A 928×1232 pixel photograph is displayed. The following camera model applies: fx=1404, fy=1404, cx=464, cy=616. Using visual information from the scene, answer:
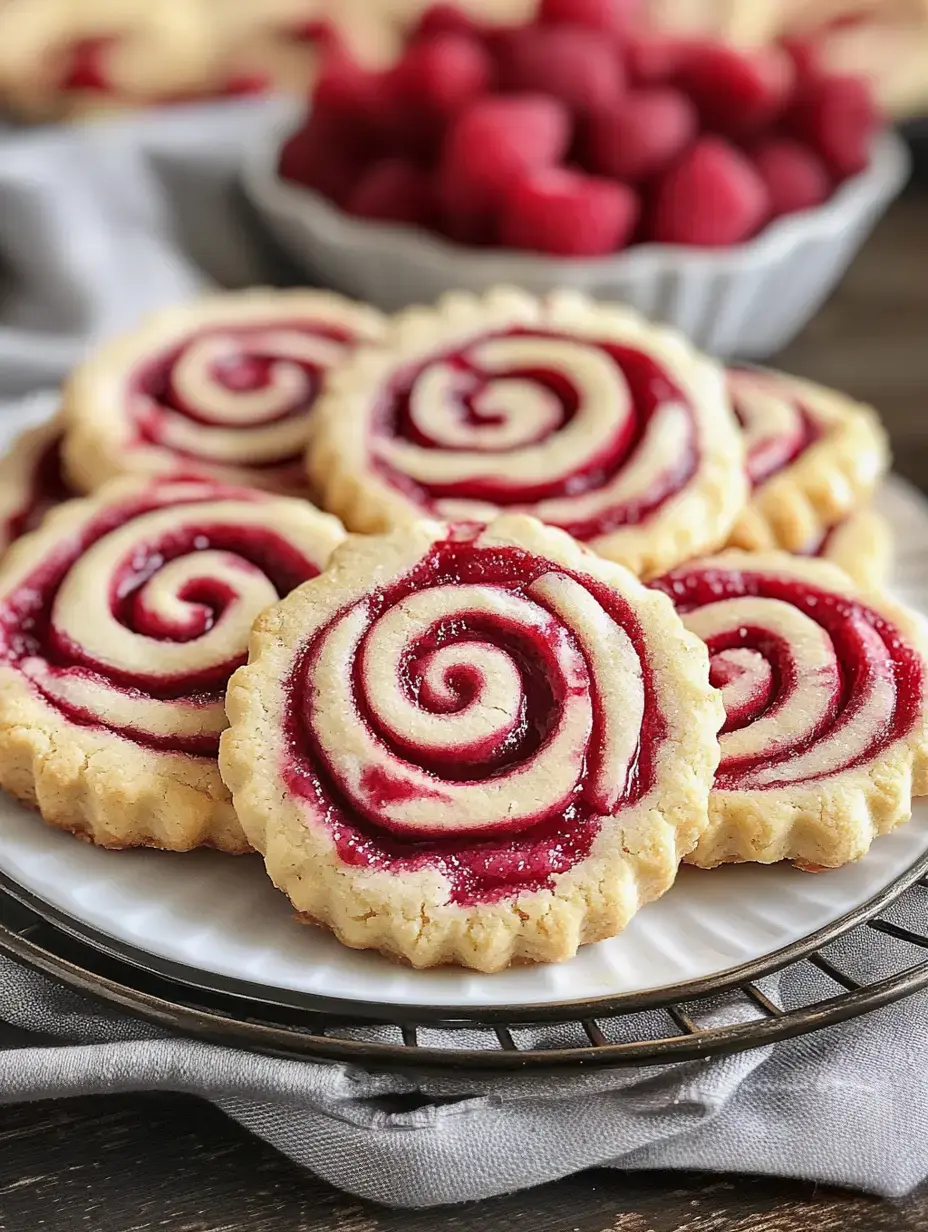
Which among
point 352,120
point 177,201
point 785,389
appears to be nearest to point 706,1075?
point 785,389

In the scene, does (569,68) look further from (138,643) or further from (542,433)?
(138,643)

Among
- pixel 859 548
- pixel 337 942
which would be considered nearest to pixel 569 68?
pixel 859 548

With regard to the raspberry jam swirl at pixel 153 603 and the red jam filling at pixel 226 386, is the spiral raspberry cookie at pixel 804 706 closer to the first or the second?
the raspberry jam swirl at pixel 153 603

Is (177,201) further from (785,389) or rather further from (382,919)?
(382,919)

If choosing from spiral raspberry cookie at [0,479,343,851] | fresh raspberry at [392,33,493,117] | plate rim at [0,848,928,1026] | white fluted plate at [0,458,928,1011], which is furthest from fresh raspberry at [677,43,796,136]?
plate rim at [0,848,928,1026]

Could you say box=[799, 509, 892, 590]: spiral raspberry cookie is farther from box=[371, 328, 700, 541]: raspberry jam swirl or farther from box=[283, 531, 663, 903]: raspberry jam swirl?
box=[283, 531, 663, 903]: raspberry jam swirl
